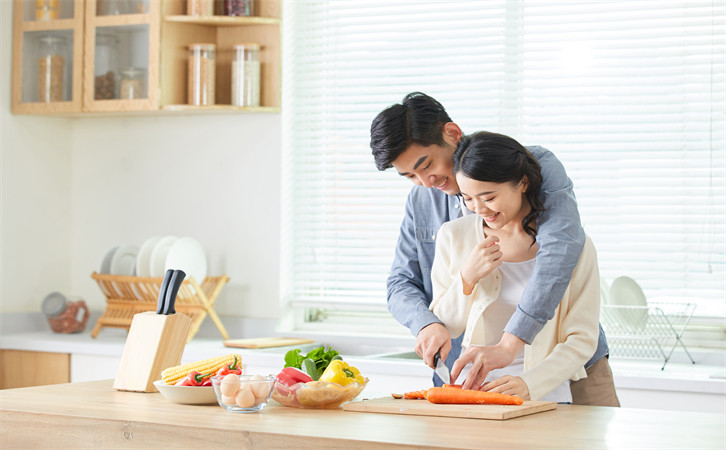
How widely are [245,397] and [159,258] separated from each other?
191 centimetres

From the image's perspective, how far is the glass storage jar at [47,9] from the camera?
12.1ft

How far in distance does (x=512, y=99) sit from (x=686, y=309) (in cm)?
96

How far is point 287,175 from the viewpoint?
143 inches

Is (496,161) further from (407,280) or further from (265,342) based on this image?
(265,342)

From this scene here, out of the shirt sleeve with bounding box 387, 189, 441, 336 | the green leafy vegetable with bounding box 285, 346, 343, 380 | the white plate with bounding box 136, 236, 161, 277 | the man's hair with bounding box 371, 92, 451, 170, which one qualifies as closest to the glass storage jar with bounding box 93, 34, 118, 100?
the white plate with bounding box 136, 236, 161, 277

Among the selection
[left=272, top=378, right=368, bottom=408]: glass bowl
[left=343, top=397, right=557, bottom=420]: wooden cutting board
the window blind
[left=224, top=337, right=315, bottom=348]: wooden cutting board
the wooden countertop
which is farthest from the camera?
[left=224, top=337, right=315, bottom=348]: wooden cutting board

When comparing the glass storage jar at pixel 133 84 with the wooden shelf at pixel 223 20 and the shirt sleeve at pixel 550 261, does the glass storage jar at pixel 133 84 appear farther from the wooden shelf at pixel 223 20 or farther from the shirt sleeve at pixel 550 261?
the shirt sleeve at pixel 550 261

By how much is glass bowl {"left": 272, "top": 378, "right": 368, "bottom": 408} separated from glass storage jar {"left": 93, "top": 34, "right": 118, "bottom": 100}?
2134 mm

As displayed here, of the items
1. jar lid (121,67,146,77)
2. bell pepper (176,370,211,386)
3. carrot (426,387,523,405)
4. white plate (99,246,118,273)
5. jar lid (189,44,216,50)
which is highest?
jar lid (189,44,216,50)

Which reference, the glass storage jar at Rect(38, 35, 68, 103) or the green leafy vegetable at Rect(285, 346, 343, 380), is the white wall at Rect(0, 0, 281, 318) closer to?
the glass storage jar at Rect(38, 35, 68, 103)

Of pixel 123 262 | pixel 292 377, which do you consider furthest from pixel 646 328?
pixel 123 262

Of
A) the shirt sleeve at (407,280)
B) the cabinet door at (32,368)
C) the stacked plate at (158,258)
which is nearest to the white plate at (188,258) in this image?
the stacked plate at (158,258)

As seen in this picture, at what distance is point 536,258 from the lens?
1.92 meters

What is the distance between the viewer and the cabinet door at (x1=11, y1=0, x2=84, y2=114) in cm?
363
